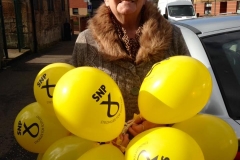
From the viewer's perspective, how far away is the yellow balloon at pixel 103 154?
1.29 m

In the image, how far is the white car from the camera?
1.68 m

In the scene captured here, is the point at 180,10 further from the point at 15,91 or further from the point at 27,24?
the point at 15,91

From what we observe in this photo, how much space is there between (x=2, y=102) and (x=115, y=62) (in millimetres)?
4539

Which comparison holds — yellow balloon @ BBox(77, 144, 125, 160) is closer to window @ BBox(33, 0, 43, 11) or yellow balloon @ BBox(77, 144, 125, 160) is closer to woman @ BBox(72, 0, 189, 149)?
woman @ BBox(72, 0, 189, 149)

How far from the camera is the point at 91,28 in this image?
1.83 m

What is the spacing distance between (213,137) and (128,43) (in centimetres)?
70

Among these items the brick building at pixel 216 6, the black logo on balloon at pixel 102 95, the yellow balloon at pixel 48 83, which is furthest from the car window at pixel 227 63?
the brick building at pixel 216 6

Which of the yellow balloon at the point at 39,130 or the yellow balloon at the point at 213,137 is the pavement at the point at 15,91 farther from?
the yellow balloon at the point at 213,137

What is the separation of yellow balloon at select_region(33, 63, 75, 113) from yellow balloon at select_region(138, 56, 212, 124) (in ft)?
1.68

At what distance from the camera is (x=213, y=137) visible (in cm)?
139

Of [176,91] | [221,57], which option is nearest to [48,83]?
[176,91]

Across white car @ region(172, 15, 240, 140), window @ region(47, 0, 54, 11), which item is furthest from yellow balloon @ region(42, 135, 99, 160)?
window @ region(47, 0, 54, 11)

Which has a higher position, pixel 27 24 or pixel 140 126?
pixel 140 126

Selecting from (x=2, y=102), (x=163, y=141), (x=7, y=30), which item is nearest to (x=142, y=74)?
(x=163, y=141)
